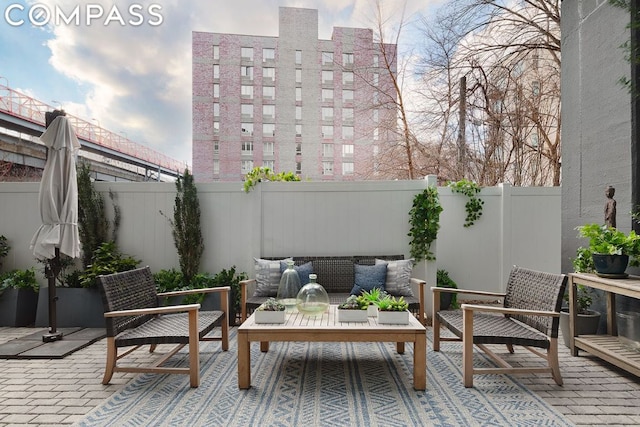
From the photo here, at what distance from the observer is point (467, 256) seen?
16.6 ft

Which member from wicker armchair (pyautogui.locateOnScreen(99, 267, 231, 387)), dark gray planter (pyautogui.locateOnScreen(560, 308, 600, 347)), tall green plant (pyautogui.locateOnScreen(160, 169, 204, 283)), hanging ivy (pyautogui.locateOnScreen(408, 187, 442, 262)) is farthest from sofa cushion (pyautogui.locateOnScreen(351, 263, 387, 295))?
tall green plant (pyautogui.locateOnScreen(160, 169, 204, 283))

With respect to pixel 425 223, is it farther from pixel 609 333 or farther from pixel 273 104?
pixel 273 104

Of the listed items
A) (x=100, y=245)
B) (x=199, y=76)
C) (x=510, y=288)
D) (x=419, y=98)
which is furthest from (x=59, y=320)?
(x=199, y=76)

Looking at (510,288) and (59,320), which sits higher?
(510,288)

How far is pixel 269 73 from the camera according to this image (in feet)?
50.2

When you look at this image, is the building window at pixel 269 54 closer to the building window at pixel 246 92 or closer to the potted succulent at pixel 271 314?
the building window at pixel 246 92

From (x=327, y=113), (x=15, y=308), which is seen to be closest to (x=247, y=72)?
(x=327, y=113)

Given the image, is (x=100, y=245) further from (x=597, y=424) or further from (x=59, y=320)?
(x=597, y=424)

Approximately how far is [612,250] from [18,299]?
255 inches

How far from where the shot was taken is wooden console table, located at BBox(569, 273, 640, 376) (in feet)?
8.87

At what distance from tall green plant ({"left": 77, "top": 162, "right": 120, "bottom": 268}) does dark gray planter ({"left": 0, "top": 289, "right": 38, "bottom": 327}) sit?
30.2 inches

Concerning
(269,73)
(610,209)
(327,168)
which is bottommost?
(610,209)

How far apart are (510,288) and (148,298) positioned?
11.2ft

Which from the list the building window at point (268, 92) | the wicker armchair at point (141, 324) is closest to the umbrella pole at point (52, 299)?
the wicker armchair at point (141, 324)
